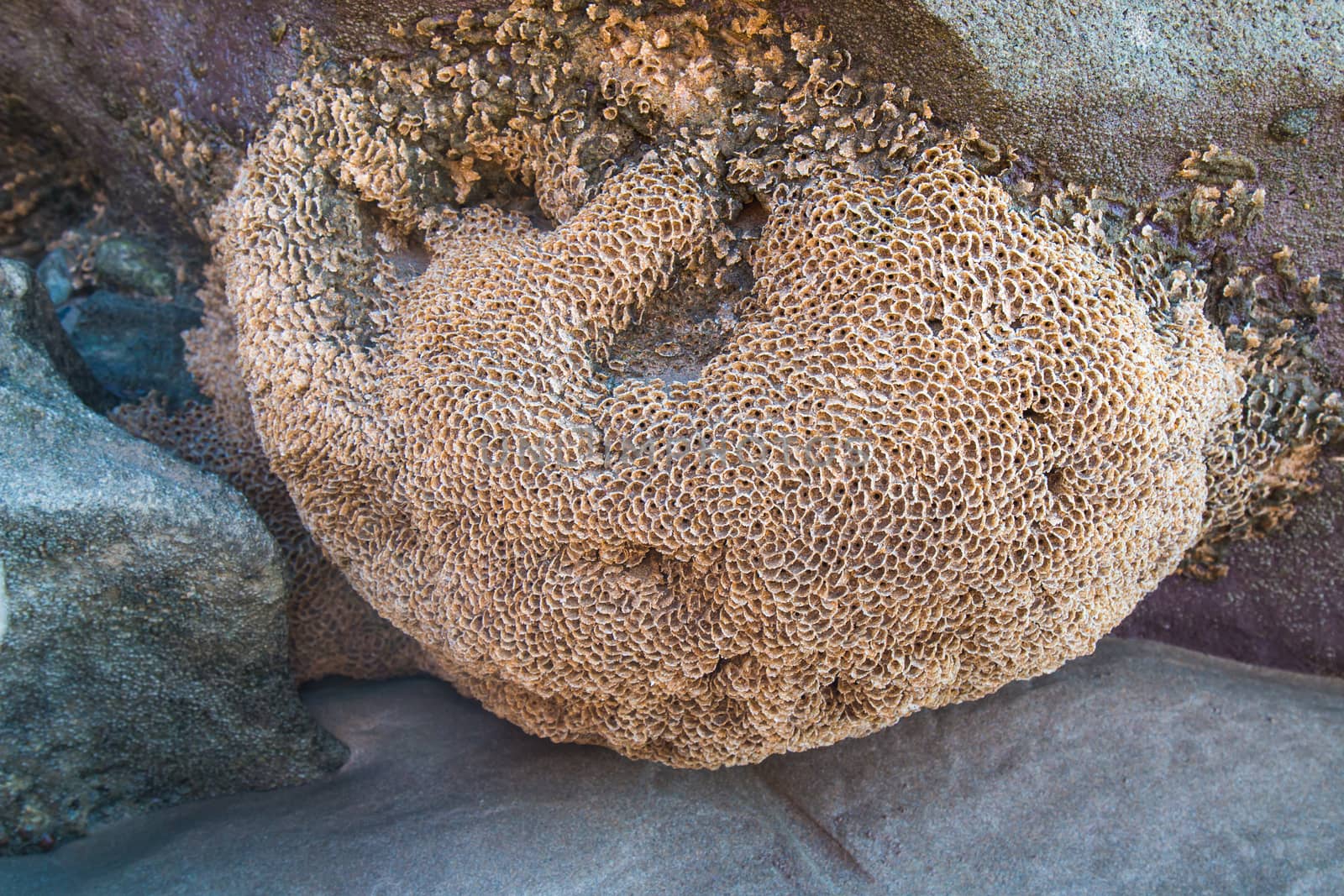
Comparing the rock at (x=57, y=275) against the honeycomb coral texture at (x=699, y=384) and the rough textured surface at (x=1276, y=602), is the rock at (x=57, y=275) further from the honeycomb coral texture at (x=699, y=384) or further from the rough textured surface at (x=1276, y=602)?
the rough textured surface at (x=1276, y=602)

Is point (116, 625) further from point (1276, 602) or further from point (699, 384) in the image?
point (1276, 602)

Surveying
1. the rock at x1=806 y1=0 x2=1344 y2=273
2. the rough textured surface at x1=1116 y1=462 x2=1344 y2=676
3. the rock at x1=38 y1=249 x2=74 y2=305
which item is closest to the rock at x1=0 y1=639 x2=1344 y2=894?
the rough textured surface at x1=1116 y1=462 x2=1344 y2=676

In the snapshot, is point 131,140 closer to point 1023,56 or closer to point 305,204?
point 305,204

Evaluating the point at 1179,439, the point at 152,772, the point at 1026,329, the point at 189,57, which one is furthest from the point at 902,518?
the point at 189,57

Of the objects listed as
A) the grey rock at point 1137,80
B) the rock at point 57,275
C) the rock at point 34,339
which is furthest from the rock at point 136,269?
the grey rock at point 1137,80

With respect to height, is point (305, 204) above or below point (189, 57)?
below

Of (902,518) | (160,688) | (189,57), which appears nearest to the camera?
(902,518)

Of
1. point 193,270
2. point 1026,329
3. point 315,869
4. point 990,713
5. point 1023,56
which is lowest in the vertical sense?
point 315,869
